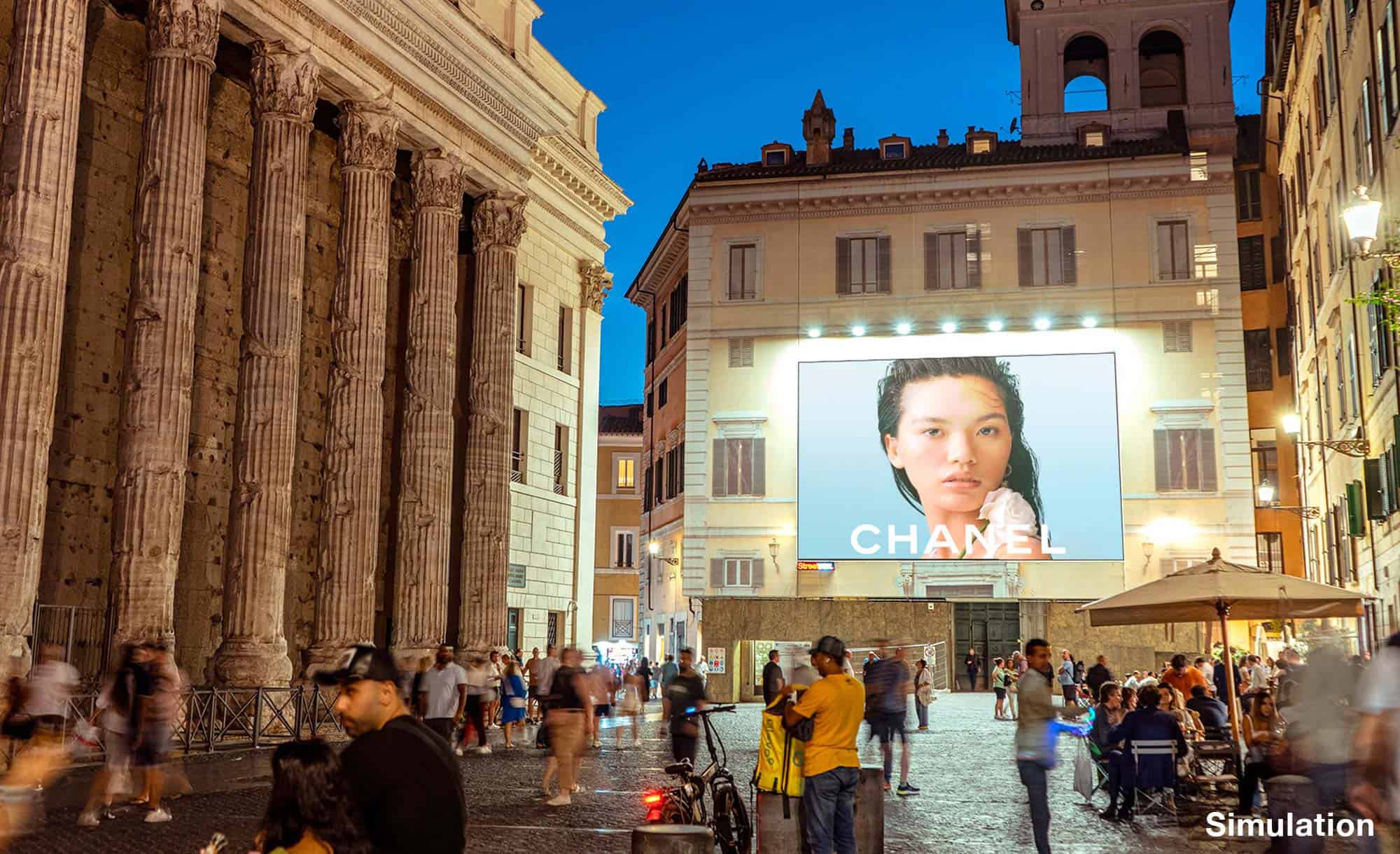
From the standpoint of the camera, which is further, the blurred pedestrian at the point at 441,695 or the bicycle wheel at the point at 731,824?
the blurred pedestrian at the point at 441,695

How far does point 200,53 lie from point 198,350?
5.14 meters

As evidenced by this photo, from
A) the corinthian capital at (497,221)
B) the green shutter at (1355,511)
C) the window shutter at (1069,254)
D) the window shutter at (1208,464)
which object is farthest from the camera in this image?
the window shutter at (1069,254)

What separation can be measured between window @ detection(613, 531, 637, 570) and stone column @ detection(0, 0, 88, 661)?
43.9 m

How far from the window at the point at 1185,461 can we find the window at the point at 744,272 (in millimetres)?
12506

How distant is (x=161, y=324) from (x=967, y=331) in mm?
24943

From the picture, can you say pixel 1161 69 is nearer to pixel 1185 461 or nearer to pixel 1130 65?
pixel 1130 65

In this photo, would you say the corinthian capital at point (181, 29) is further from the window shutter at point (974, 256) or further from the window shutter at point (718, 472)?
the window shutter at point (974, 256)

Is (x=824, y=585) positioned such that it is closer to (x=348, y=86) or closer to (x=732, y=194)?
(x=732, y=194)

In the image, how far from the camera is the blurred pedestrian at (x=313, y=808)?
12.7 ft

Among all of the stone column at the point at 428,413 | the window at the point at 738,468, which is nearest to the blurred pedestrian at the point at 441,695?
the stone column at the point at 428,413

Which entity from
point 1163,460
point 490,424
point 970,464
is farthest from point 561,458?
point 1163,460

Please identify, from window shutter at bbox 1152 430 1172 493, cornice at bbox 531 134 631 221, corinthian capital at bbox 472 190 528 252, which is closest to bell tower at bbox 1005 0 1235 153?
window shutter at bbox 1152 430 1172 493

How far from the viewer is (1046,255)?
122 ft

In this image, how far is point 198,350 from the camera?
2120 centimetres
